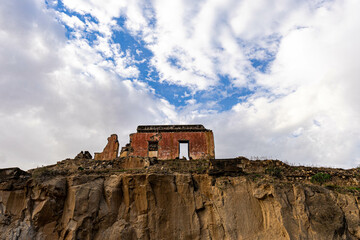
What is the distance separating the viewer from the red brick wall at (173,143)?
18.7 m

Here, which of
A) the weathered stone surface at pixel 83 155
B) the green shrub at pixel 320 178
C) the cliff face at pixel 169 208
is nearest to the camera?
the cliff face at pixel 169 208

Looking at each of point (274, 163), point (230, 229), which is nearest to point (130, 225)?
point (230, 229)

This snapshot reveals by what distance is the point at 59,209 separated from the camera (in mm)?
9391

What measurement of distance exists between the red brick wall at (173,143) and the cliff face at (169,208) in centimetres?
856

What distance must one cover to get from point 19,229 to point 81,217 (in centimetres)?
225

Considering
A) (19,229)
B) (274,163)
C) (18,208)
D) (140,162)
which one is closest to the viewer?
(19,229)

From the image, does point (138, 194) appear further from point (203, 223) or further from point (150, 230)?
point (203, 223)

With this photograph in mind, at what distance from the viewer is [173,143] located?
19.2 m

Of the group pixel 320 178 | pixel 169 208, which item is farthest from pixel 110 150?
pixel 320 178

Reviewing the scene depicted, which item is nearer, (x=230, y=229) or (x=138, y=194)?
(x=230, y=229)

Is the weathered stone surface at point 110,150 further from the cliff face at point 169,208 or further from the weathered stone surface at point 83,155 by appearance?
the cliff face at point 169,208

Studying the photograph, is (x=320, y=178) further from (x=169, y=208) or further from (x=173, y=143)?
(x=173, y=143)

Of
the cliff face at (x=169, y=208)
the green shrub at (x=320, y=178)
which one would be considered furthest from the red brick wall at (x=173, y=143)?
the cliff face at (x=169, y=208)

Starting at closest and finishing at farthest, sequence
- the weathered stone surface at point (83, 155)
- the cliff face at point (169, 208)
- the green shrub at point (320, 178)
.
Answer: the cliff face at point (169, 208) → the green shrub at point (320, 178) → the weathered stone surface at point (83, 155)
